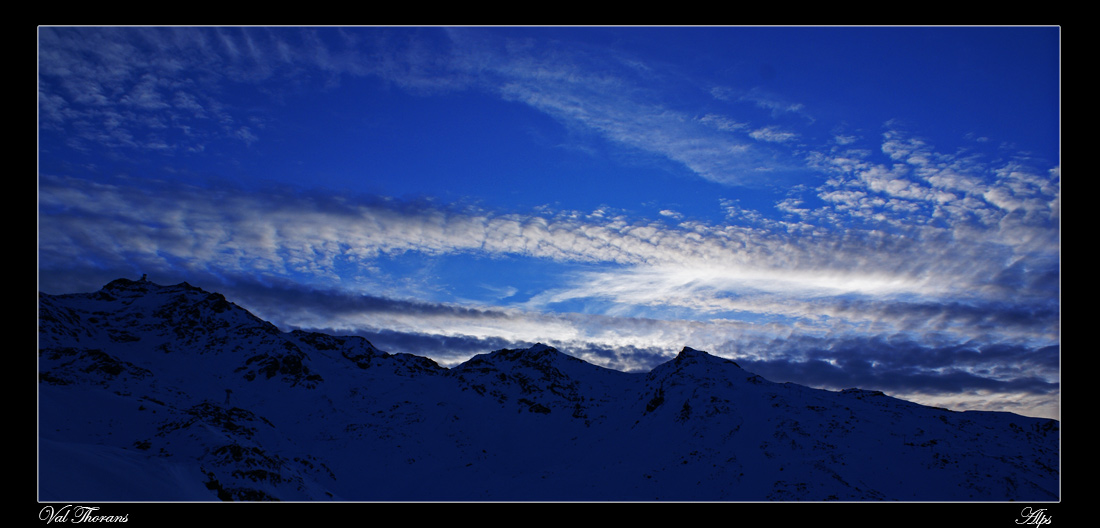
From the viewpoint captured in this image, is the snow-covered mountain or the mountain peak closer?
the snow-covered mountain

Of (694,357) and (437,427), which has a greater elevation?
(694,357)

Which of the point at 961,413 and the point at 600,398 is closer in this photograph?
the point at 961,413

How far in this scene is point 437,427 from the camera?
5172 inches

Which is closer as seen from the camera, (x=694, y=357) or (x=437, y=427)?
(x=437, y=427)

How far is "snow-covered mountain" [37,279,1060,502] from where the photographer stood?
231 feet

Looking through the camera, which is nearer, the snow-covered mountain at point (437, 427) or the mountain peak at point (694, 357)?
the snow-covered mountain at point (437, 427)

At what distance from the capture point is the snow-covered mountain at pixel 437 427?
70375 millimetres
